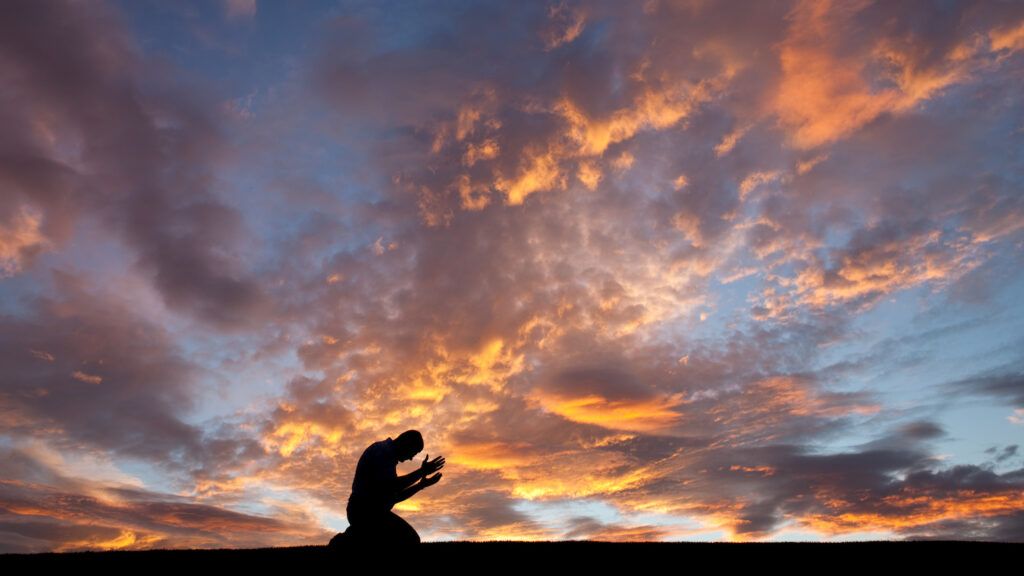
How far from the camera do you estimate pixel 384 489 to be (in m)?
10.6

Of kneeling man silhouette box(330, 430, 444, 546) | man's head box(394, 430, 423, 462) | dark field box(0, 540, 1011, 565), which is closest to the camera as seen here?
kneeling man silhouette box(330, 430, 444, 546)

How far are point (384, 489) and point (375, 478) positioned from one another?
0.78 ft

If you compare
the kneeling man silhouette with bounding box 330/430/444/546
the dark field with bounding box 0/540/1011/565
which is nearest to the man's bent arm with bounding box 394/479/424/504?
the kneeling man silhouette with bounding box 330/430/444/546

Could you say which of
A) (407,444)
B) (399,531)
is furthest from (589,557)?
(407,444)

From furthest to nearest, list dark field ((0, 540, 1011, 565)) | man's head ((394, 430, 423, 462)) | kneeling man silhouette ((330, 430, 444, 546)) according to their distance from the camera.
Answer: dark field ((0, 540, 1011, 565)) → man's head ((394, 430, 423, 462)) → kneeling man silhouette ((330, 430, 444, 546))

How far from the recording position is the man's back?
34.6ft

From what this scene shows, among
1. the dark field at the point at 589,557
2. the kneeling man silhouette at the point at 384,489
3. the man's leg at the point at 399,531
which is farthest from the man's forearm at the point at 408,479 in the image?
the dark field at the point at 589,557

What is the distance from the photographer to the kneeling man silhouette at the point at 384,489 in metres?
10.4

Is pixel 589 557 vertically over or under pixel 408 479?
under

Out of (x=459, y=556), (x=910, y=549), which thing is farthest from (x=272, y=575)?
(x=910, y=549)

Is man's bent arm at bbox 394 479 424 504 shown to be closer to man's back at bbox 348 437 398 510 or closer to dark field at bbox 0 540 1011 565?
man's back at bbox 348 437 398 510

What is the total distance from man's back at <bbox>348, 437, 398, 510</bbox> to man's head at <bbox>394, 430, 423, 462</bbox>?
0.10 m

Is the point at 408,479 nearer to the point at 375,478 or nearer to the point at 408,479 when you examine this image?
the point at 408,479

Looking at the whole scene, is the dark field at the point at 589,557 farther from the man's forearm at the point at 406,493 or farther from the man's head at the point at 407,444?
the man's head at the point at 407,444
